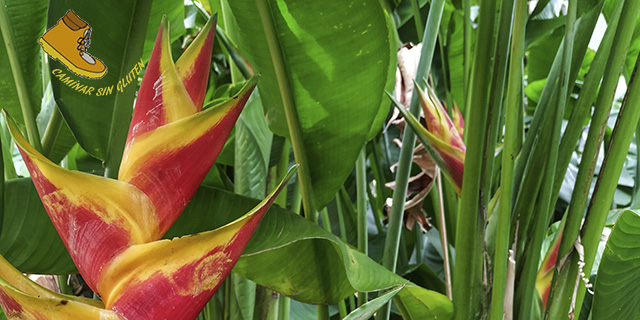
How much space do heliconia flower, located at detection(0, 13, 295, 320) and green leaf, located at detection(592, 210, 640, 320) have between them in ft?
0.77

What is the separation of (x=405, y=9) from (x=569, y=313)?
45cm

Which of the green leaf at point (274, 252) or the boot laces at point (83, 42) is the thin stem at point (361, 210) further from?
the boot laces at point (83, 42)

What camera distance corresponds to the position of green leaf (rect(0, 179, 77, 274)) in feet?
1.07

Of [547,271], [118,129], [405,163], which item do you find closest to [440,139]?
[405,163]

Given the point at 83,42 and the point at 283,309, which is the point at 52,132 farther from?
the point at 283,309

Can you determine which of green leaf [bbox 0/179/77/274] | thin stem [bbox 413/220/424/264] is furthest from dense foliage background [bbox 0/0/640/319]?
thin stem [bbox 413/220/424/264]

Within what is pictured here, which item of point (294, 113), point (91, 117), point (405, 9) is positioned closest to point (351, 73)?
point (294, 113)

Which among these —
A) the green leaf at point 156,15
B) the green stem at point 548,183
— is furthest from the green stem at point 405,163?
the green leaf at point 156,15

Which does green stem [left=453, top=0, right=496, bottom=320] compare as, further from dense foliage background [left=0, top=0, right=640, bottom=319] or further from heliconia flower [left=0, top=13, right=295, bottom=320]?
heliconia flower [left=0, top=13, right=295, bottom=320]

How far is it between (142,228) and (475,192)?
233 mm

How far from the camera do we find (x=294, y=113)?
0.38m

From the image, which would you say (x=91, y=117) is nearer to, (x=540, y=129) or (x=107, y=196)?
(x=107, y=196)

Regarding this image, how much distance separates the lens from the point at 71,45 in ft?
0.85

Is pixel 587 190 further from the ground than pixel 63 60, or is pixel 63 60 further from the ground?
pixel 63 60
